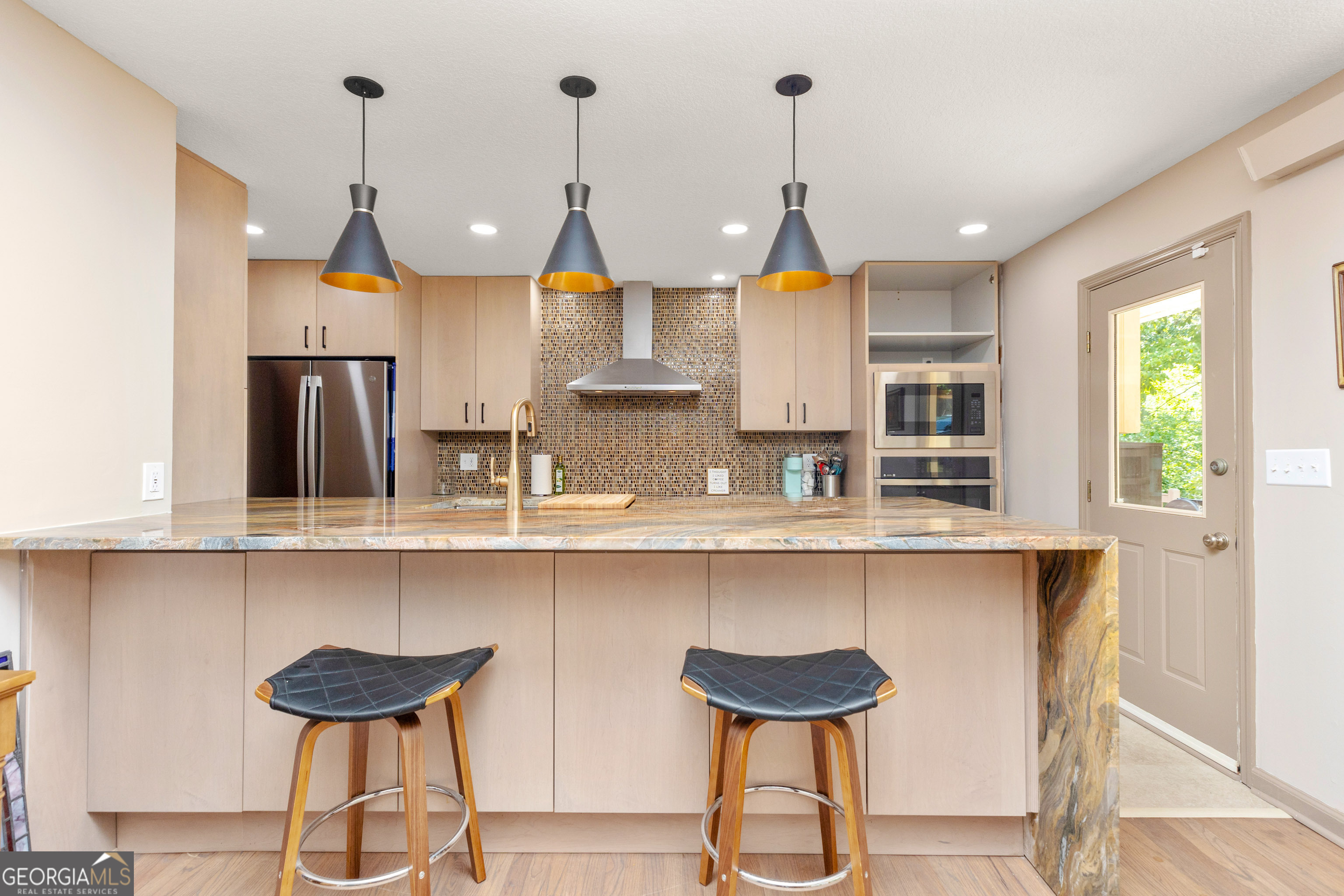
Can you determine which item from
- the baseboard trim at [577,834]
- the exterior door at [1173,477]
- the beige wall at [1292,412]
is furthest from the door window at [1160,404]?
the baseboard trim at [577,834]

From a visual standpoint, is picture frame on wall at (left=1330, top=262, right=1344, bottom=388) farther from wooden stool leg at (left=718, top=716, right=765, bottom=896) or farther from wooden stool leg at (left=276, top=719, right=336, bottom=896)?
wooden stool leg at (left=276, top=719, right=336, bottom=896)

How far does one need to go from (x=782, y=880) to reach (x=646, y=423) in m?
3.07

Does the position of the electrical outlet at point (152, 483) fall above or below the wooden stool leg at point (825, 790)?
above

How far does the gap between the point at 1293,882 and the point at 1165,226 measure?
2.22 metres

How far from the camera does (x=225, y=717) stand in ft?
5.52

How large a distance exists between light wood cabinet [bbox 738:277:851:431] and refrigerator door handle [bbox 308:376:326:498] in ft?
8.24

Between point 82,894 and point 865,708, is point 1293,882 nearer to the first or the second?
point 865,708

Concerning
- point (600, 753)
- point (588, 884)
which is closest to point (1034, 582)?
point (600, 753)

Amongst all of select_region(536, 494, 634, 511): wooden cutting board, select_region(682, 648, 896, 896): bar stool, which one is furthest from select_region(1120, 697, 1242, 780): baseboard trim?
select_region(536, 494, 634, 511): wooden cutting board

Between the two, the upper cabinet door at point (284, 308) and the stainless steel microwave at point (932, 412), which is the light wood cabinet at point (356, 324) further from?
the stainless steel microwave at point (932, 412)

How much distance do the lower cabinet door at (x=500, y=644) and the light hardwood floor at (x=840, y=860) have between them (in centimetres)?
18

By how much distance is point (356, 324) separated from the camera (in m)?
3.70

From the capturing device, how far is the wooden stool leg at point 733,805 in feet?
4.04

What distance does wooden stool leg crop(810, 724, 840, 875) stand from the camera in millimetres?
1571
